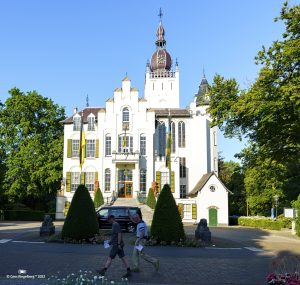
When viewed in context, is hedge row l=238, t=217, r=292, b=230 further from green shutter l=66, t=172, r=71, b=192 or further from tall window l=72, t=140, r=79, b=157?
tall window l=72, t=140, r=79, b=157

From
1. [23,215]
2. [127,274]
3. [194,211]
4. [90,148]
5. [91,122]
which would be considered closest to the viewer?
[127,274]

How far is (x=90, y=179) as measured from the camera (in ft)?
166

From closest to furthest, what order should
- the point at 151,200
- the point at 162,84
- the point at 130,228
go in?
the point at 130,228 < the point at 151,200 < the point at 162,84

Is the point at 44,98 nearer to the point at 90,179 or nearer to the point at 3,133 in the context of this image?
the point at 3,133

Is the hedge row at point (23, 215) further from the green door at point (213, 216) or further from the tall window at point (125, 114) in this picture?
the green door at point (213, 216)

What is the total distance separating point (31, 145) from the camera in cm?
5119

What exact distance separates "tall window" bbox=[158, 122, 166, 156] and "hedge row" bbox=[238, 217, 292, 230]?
1279 cm

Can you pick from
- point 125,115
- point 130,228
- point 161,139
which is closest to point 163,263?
point 130,228

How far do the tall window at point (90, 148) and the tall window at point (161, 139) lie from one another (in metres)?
8.13

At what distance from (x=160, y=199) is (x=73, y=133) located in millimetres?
32825

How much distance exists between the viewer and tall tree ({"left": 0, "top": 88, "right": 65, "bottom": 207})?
50.8 m

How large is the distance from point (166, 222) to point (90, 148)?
32.4 m

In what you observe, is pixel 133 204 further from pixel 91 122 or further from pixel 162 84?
pixel 162 84

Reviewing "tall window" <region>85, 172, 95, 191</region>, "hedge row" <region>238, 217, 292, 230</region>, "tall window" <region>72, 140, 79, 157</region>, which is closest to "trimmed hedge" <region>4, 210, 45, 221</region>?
"tall window" <region>85, 172, 95, 191</region>
